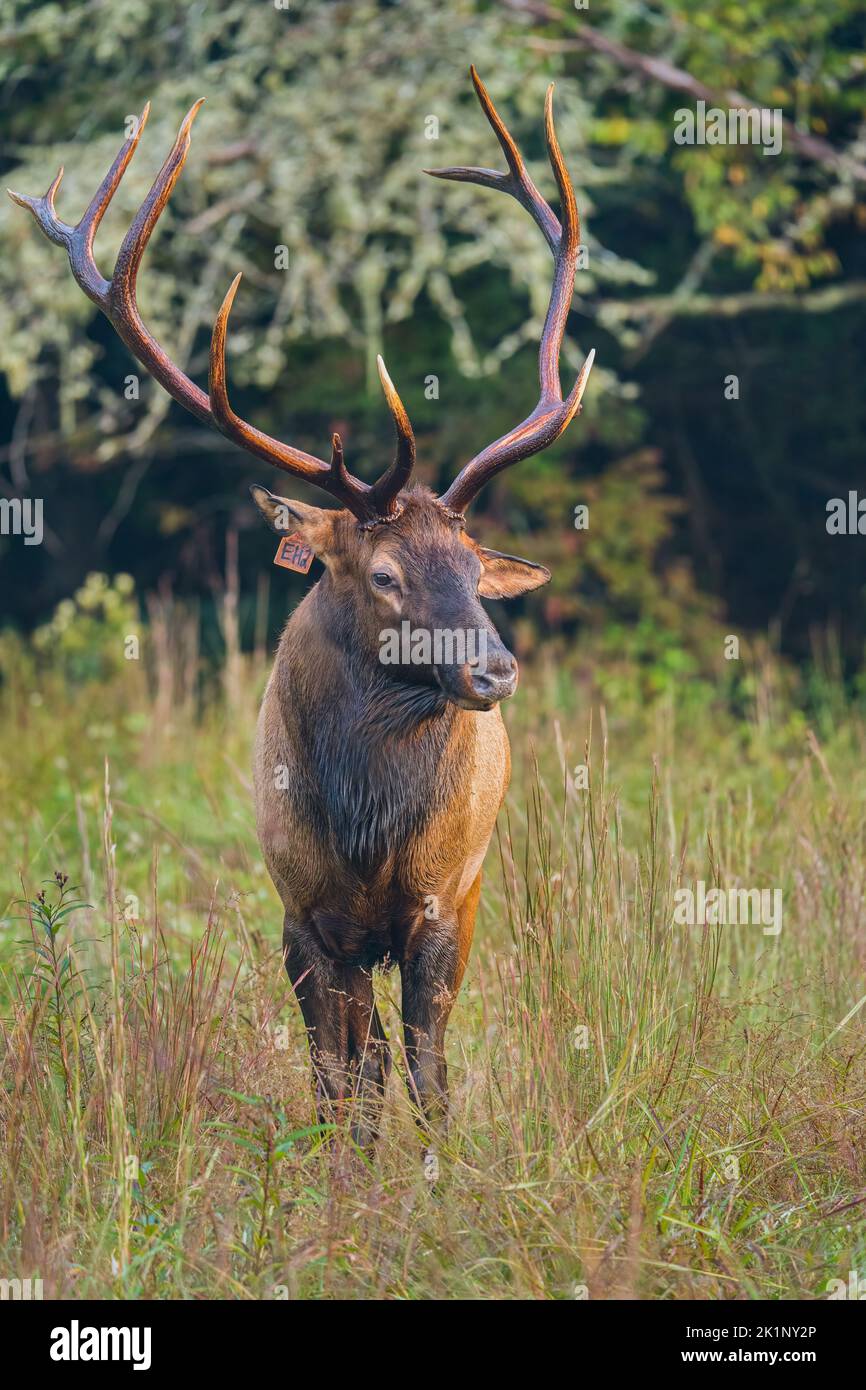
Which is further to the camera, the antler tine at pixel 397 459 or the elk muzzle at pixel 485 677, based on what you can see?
the antler tine at pixel 397 459

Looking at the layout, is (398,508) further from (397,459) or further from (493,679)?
(493,679)

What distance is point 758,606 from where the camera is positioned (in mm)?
13391

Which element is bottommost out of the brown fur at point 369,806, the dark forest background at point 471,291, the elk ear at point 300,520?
the brown fur at point 369,806

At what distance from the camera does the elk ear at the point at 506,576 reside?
441cm

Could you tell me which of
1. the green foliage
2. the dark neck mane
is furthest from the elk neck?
the green foliage

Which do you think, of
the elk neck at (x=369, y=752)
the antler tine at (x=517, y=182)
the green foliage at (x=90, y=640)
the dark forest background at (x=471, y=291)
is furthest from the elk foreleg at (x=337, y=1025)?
the green foliage at (x=90, y=640)

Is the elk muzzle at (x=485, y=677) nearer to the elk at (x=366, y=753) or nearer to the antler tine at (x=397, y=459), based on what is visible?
the elk at (x=366, y=753)

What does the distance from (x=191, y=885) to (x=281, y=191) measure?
16.8 feet

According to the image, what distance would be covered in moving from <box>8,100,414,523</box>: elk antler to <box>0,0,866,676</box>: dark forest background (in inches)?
178

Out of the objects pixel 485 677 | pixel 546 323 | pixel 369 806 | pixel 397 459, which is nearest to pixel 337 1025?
pixel 369 806

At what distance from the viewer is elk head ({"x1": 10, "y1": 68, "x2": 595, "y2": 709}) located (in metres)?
3.93
